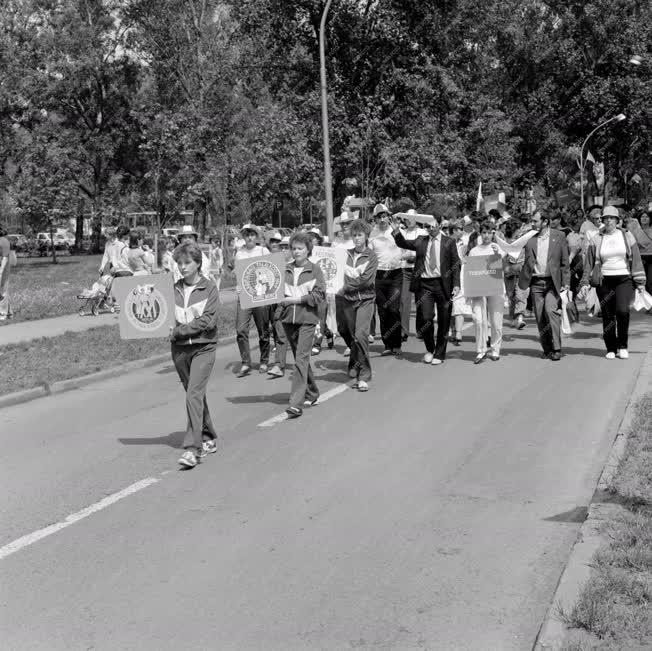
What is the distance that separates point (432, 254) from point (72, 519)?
7378 mm

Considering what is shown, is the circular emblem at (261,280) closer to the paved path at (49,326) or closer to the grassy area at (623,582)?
the grassy area at (623,582)

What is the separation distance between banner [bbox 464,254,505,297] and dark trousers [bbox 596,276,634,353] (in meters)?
1.30

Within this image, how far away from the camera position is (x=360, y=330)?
11.0 meters

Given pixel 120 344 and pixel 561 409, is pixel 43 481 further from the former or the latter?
pixel 120 344

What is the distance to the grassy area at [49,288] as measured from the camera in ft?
70.8

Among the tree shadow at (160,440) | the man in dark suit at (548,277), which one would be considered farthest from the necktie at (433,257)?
the tree shadow at (160,440)

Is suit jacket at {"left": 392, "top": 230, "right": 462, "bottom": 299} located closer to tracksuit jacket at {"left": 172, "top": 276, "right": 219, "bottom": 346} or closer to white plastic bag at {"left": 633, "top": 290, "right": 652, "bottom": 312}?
white plastic bag at {"left": 633, "top": 290, "right": 652, "bottom": 312}

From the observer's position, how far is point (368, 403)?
33.5ft

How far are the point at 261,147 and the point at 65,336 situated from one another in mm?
12291

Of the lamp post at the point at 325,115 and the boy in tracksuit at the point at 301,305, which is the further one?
the lamp post at the point at 325,115

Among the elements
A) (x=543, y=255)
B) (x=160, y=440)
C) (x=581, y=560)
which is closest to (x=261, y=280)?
(x=160, y=440)

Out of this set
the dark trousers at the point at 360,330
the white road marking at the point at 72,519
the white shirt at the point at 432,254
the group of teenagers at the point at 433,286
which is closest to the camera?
the white road marking at the point at 72,519

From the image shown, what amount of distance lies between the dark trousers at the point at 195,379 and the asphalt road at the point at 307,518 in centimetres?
27

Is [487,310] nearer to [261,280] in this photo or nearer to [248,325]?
[248,325]
